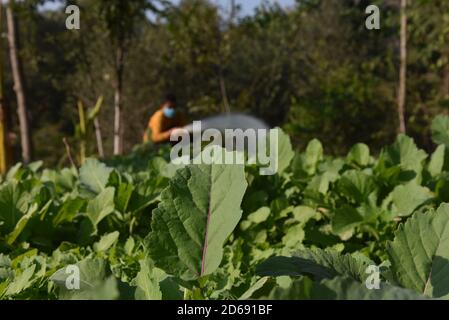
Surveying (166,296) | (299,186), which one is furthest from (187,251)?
(299,186)

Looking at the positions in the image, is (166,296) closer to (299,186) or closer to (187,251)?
(187,251)

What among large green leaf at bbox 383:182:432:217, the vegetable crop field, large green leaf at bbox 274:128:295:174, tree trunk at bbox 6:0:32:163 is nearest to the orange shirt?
tree trunk at bbox 6:0:32:163

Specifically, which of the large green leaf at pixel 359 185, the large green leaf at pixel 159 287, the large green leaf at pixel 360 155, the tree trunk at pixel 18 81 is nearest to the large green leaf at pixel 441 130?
the large green leaf at pixel 360 155

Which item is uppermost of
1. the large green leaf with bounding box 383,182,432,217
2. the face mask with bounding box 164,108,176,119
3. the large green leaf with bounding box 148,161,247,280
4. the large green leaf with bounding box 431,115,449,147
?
the face mask with bounding box 164,108,176,119

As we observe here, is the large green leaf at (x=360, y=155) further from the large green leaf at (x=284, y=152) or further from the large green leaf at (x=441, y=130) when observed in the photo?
the large green leaf at (x=284, y=152)

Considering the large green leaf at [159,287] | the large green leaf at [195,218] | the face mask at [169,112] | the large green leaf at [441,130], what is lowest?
the large green leaf at [159,287]

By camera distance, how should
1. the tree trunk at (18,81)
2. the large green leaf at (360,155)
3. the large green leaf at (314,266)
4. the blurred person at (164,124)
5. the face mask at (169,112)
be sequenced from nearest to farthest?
the large green leaf at (314,266)
the large green leaf at (360,155)
the blurred person at (164,124)
the tree trunk at (18,81)
the face mask at (169,112)

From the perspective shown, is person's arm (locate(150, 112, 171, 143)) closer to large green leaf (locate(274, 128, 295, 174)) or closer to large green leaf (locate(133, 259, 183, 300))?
large green leaf (locate(274, 128, 295, 174))

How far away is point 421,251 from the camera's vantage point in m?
0.99

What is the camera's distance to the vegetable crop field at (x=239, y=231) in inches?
38.5

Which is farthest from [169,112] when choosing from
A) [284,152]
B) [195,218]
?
[195,218]

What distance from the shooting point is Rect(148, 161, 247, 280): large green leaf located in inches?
40.2

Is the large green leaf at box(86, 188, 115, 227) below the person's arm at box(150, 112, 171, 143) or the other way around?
below

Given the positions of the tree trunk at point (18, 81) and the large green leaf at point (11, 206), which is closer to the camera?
the large green leaf at point (11, 206)
